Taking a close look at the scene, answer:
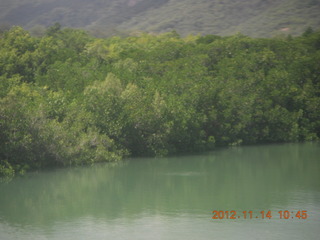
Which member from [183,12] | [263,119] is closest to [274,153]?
[263,119]

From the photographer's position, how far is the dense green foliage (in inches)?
1299

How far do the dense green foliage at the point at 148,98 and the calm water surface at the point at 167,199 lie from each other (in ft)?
5.87

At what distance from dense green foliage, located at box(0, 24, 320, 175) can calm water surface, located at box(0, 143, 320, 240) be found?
5.87 ft

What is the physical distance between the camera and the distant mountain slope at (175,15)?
8844 centimetres

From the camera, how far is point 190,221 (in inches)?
854

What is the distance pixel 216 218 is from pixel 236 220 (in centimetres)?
80

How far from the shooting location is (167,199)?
85.4 feet

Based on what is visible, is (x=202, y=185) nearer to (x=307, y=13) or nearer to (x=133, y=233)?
(x=133, y=233)
